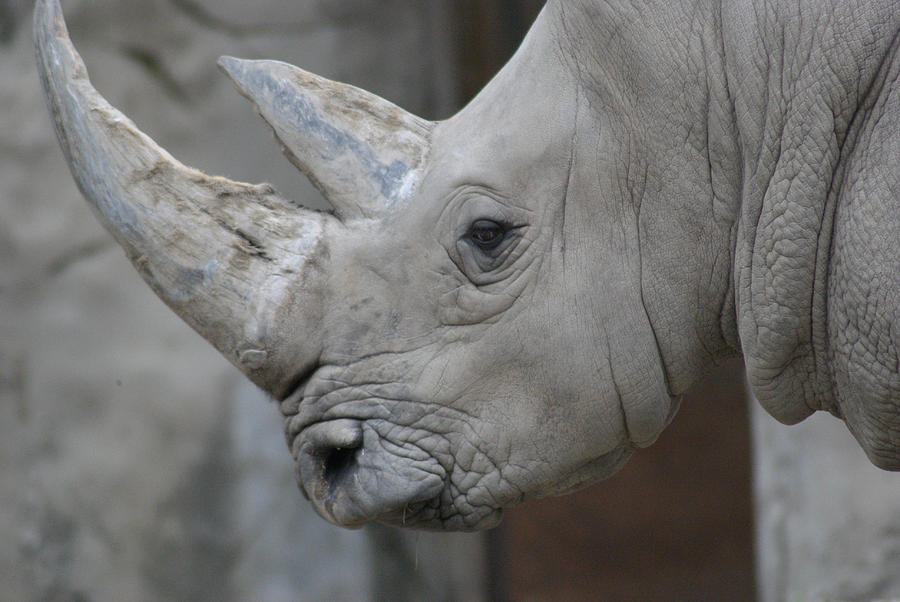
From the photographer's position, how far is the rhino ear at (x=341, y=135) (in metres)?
2.62

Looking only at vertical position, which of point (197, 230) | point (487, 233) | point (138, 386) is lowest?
point (138, 386)

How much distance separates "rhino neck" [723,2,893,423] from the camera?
229 centimetres

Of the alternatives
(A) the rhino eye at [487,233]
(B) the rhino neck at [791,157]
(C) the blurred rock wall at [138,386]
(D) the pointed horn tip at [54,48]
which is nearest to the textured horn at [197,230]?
(D) the pointed horn tip at [54,48]

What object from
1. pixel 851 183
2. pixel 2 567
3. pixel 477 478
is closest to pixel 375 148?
pixel 477 478

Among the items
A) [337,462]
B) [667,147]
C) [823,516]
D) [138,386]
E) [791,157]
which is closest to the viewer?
[791,157]

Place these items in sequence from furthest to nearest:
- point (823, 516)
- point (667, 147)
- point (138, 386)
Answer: point (138, 386)
point (823, 516)
point (667, 147)

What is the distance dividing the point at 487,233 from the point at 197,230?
0.63 m

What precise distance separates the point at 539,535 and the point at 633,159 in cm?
470

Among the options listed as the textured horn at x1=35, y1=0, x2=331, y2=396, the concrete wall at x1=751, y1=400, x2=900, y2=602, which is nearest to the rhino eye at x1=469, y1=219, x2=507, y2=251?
the textured horn at x1=35, y1=0, x2=331, y2=396

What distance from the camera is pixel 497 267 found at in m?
2.58

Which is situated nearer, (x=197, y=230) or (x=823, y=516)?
(x=197, y=230)

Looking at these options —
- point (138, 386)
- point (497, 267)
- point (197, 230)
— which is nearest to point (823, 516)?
point (497, 267)

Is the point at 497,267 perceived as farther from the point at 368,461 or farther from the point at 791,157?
the point at 791,157

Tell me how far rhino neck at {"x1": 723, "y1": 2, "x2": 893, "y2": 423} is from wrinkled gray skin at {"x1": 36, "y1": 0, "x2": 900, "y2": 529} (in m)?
0.01
